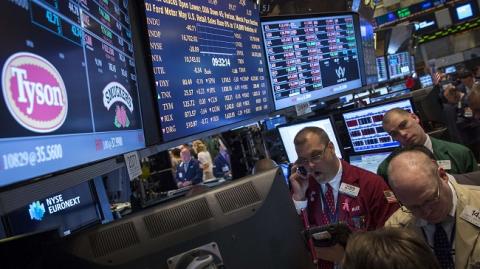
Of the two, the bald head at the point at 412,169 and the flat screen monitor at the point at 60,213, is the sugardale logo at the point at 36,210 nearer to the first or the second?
the flat screen monitor at the point at 60,213

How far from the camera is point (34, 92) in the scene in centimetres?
124

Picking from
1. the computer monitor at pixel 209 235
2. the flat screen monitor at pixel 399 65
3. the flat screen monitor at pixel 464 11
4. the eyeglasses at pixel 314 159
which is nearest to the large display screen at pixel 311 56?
the eyeglasses at pixel 314 159

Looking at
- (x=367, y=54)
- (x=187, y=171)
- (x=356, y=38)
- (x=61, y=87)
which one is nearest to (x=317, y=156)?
(x=61, y=87)

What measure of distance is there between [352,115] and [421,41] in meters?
17.6

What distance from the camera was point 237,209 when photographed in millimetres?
1312

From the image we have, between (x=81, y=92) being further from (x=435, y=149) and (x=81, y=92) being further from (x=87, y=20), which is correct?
(x=435, y=149)

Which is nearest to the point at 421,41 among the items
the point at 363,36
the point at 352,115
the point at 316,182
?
the point at 363,36

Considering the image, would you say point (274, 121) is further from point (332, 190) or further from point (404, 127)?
point (332, 190)

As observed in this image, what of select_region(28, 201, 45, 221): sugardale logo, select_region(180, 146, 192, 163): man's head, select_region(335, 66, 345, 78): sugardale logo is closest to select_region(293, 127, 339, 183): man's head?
select_region(28, 201, 45, 221): sugardale logo

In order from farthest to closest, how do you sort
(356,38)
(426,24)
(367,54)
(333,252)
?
1. (426,24)
2. (367,54)
3. (356,38)
4. (333,252)

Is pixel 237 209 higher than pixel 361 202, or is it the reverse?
pixel 237 209

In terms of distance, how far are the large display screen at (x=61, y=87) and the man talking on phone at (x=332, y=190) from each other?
1.09 meters

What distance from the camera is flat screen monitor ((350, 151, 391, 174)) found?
147 inches

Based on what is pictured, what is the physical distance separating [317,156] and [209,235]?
5.07 feet
